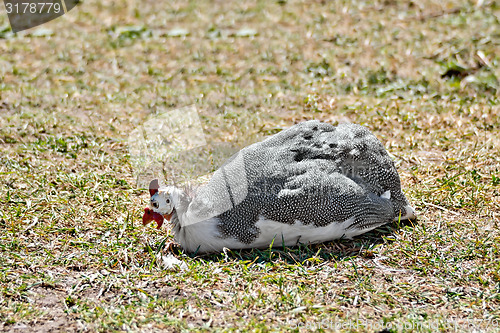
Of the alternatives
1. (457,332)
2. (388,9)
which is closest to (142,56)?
(388,9)

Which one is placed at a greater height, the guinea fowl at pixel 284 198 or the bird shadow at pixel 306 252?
the guinea fowl at pixel 284 198

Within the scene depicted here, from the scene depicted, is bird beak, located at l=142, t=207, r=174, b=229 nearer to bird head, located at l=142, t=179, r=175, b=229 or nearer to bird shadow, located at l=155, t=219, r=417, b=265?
bird head, located at l=142, t=179, r=175, b=229

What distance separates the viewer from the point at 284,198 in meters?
3.43

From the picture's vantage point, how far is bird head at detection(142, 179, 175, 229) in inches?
137

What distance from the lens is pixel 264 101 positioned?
588 centimetres

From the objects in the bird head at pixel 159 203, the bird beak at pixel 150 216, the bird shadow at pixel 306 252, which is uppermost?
the bird head at pixel 159 203

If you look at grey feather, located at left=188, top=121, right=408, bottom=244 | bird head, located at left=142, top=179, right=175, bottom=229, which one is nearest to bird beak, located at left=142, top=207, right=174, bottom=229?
bird head, located at left=142, top=179, right=175, bottom=229

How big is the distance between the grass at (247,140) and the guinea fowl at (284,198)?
120 mm

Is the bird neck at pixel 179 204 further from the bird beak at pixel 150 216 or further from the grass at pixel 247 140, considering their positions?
the grass at pixel 247 140

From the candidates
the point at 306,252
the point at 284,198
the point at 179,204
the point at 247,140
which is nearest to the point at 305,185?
the point at 284,198

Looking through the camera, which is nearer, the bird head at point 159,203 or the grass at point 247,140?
the grass at point 247,140

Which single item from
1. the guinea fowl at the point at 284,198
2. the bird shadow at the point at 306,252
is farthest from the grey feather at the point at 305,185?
the bird shadow at the point at 306,252

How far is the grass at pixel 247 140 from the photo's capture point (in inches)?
123

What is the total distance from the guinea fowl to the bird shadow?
0.04 meters
